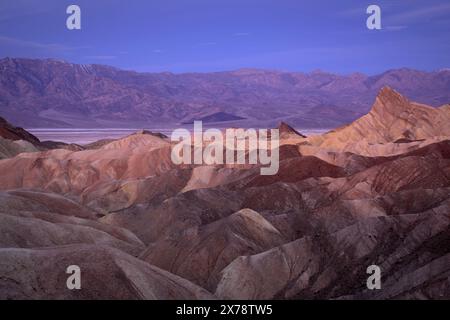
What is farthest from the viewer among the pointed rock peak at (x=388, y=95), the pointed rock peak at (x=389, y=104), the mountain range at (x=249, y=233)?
the pointed rock peak at (x=388, y=95)

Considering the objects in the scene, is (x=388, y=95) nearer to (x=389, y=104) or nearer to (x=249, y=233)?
(x=389, y=104)

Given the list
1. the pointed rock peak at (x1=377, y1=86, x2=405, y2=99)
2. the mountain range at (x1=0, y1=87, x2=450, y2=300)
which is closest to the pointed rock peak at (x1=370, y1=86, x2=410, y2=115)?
the pointed rock peak at (x1=377, y1=86, x2=405, y2=99)

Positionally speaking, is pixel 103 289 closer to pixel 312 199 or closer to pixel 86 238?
pixel 86 238

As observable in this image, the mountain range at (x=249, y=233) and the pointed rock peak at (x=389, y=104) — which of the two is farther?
the pointed rock peak at (x=389, y=104)

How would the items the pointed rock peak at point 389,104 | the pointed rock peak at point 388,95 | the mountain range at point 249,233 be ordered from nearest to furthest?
the mountain range at point 249,233 → the pointed rock peak at point 389,104 → the pointed rock peak at point 388,95

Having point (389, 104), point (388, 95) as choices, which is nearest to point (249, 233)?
point (389, 104)

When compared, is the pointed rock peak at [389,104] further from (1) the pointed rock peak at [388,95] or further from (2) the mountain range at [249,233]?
(2) the mountain range at [249,233]

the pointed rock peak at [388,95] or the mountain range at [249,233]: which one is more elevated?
the pointed rock peak at [388,95]

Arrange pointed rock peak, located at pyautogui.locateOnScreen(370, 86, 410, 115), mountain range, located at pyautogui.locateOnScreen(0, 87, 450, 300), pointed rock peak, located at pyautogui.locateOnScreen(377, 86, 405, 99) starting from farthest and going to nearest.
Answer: pointed rock peak, located at pyautogui.locateOnScreen(377, 86, 405, 99) < pointed rock peak, located at pyautogui.locateOnScreen(370, 86, 410, 115) < mountain range, located at pyautogui.locateOnScreen(0, 87, 450, 300)

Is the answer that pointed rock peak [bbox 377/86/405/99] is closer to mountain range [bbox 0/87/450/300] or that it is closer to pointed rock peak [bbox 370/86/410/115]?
pointed rock peak [bbox 370/86/410/115]

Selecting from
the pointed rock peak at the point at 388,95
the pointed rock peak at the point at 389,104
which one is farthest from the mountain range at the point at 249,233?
the pointed rock peak at the point at 388,95

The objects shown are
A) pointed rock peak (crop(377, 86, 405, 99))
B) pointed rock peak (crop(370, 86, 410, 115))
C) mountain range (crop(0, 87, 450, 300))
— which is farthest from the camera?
pointed rock peak (crop(377, 86, 405, 99))

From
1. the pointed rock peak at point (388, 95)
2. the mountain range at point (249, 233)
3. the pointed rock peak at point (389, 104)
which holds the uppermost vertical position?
the pointed rock peak at point (388, 95)

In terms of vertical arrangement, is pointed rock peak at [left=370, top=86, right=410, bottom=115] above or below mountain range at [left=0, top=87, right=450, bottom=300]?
above
